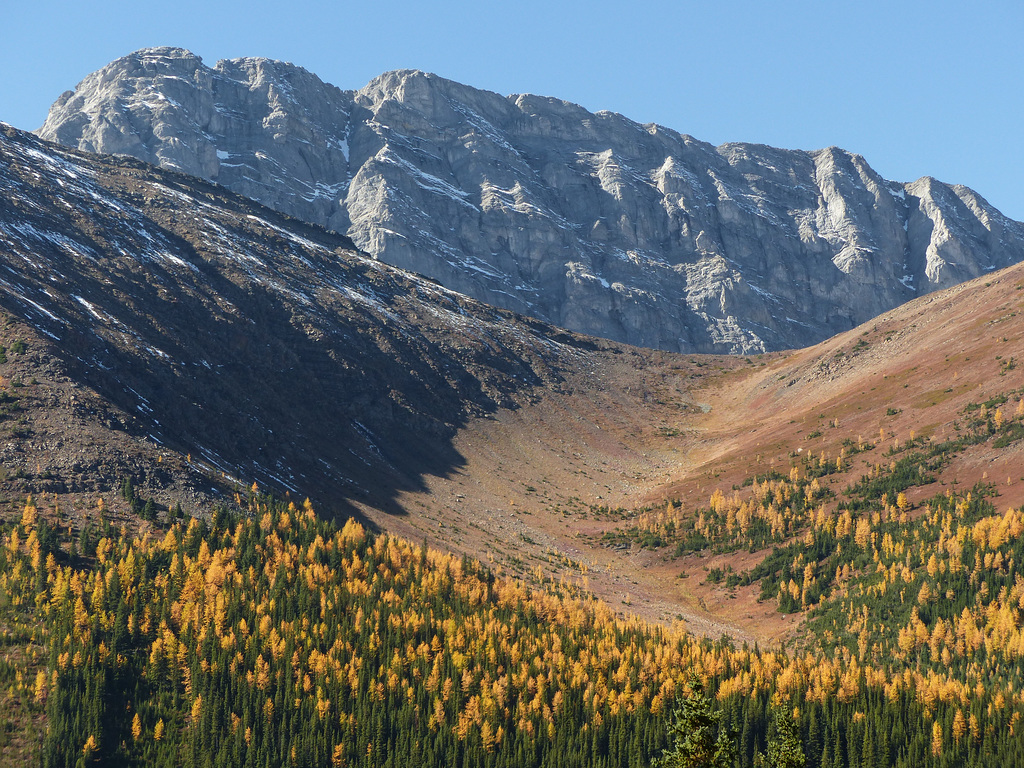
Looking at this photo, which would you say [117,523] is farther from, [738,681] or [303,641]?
[738,681]

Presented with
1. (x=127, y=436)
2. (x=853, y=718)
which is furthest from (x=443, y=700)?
(x=127, y=436)

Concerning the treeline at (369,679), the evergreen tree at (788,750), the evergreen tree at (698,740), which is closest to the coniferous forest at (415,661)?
the treeline at (369,679)

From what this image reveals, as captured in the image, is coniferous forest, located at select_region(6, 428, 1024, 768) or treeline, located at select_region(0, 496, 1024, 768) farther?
coniferous forest, located at select_region(6, 428, 1024, 768)

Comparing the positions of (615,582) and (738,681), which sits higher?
(615,582)

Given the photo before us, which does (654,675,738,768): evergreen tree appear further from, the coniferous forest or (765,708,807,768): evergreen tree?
the coniferous forest

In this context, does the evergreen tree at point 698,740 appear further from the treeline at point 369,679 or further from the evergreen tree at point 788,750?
the treeline at point 369,679

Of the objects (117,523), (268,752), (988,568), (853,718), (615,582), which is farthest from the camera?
(615,582)

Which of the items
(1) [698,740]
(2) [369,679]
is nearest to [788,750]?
(1) [698,740]

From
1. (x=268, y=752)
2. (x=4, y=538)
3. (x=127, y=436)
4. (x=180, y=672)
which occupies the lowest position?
(x=268, y=752)

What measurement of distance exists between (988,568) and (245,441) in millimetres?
134914

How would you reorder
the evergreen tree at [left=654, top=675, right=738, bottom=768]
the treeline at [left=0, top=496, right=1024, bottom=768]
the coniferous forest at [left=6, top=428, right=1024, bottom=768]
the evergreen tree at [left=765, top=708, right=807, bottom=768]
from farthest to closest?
the coniferous forest at [left=6, top=428, right=1024, bottom=768] < the treeline at [left=0, top=496, right=1024, bottom=768] < the evergreen tree at [left=765, top=708, right=807, bottom=768] < the evergreen tree at [left=654, top=675, right=738, bottom=768]

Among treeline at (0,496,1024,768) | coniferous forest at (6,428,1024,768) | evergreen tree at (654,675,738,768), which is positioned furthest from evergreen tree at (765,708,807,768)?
treeline at (0,496,1024,768)

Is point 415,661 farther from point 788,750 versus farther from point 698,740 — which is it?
point 698,740

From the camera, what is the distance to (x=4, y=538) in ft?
415
